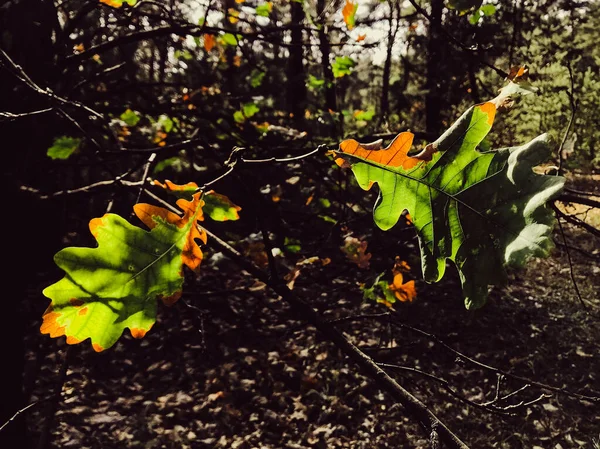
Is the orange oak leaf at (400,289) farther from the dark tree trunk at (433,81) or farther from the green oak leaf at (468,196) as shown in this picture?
the dark tree trunk at (433,81)

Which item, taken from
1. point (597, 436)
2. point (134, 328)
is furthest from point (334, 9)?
point (597, 436)

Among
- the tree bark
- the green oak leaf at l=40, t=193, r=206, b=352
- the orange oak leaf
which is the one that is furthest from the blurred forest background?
the green oak leaf at l=40, t=193, r=206, b=352

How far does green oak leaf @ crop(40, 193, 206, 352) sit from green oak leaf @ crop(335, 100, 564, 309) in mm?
395

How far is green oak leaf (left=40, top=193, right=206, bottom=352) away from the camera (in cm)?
73

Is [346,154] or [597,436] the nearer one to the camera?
[346,154]

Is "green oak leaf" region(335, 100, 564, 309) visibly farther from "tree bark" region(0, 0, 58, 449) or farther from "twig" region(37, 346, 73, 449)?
"tree bark" region(0, 0, 58, 449)

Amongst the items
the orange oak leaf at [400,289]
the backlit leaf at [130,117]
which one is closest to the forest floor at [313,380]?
the orange oak leaf at [400,289]

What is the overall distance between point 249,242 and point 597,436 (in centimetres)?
339

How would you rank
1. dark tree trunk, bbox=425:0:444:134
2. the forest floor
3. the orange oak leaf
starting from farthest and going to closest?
1. dark tree trunk, bbox=425:0:444:134
2. the forest floor
3. the orange oak leaf

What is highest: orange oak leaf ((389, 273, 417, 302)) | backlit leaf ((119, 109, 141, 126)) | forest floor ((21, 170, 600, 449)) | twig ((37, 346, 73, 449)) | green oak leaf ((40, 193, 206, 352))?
backlit leaf ((119, 109, 141, 126))

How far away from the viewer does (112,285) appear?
0.75 metres

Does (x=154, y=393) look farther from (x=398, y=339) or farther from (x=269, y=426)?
(x=398, y=339)

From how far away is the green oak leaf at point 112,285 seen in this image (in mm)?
729

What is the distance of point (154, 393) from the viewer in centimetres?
423
